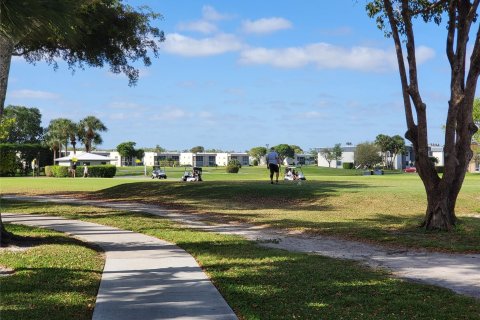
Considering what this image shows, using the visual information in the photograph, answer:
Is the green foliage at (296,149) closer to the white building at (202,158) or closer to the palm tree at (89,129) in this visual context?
the white building at (202,158)

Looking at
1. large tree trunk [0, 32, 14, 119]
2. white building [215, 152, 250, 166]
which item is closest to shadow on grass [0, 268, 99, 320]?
large tree trunk [0, 32, 14, 119]

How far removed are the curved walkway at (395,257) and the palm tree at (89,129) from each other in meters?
75.4

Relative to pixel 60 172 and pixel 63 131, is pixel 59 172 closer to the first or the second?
pixel 60 172

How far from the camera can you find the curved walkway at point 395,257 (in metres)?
7.32

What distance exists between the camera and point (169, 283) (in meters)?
6.63

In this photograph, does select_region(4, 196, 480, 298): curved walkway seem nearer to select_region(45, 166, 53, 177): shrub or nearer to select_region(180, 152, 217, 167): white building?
select_region(45, 166, 53, 177): shrub

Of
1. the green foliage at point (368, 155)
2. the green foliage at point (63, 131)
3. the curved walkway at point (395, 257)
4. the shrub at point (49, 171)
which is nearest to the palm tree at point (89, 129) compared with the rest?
the green foliage at point (63, 131)

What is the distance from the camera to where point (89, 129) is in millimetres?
85125

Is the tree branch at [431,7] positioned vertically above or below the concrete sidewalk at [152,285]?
above

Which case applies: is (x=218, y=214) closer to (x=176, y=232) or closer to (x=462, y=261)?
(x=176, y=232)


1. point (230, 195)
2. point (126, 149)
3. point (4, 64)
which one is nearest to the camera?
point (4, 64)

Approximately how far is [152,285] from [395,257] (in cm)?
479

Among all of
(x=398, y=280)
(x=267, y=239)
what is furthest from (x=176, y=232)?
(x=398, y=280)

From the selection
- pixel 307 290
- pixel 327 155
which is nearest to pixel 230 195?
pixel 307 290
